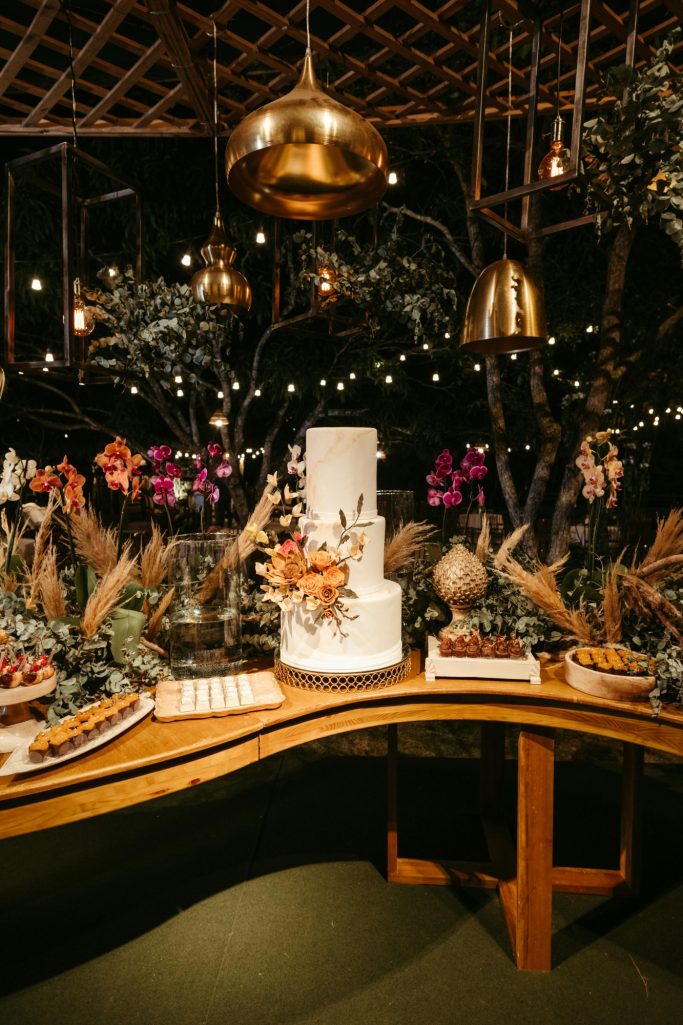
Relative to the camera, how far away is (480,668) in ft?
6.06

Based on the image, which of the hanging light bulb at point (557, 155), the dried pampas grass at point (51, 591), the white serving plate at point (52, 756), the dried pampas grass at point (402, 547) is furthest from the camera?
the hanging light bulb at point (557, 155)

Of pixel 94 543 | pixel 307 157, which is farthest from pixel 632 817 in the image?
pixel 307 157

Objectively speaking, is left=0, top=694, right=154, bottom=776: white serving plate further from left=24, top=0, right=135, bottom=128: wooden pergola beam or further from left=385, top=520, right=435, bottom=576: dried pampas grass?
left=24, top=0, right=135, bottom=128: wooden pergola beam

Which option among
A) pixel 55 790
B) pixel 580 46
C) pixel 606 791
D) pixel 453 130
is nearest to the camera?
pixel 55 790

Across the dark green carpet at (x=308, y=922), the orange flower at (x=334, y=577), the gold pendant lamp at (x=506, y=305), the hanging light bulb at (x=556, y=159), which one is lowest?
the dark green carpet at (x=308, y=922)

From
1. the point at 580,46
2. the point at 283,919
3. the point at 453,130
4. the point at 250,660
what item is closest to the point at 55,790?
the point at 250,660

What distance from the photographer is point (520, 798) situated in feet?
6.28

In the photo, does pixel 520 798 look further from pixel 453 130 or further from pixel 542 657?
pixel 453 130

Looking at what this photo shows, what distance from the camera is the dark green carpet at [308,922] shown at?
71.0 inches

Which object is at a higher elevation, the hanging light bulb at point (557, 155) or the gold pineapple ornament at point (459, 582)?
the hanging light bulb at point (557, 155)

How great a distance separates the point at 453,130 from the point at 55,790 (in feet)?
15.9

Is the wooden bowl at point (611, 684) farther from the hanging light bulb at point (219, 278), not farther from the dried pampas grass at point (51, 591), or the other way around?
the hanging light bulb at point (219, 278)

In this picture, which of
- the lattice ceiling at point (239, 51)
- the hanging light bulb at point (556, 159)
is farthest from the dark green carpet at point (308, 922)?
the lattice ceiling at point (239, 51)

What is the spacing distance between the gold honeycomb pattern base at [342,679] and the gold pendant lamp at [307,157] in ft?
3.96
